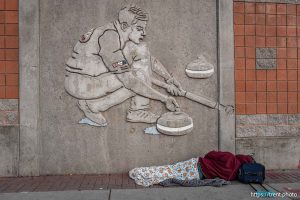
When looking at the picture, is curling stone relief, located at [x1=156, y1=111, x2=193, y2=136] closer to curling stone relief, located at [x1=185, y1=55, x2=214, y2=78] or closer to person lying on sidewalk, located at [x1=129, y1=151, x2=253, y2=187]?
person lying on sidewalk, located at [x1=129, y1=151, x2=253, y2=187]

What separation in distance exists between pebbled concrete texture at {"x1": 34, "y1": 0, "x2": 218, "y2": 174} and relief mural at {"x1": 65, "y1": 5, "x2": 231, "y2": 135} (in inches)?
4.8

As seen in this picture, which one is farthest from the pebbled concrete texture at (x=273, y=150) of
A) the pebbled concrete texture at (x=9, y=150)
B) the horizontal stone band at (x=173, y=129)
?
the pebbled concrete texture at (x=9, y=150)

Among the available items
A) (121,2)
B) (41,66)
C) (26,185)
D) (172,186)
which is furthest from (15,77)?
(172,186)

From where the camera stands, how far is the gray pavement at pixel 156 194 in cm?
474

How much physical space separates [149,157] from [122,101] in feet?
3.82

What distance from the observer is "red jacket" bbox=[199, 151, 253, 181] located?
216 inches

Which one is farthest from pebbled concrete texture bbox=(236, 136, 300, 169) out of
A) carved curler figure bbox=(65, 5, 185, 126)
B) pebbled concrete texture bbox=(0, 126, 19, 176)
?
pebbled concrete texture bbox=(0, 126, 19, 176)

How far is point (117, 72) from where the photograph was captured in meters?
6.07

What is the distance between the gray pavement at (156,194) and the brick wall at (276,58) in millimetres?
1769

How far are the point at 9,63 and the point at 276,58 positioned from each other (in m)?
5.08

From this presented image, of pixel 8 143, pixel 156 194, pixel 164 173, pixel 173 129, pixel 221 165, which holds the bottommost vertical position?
pixel 156 194

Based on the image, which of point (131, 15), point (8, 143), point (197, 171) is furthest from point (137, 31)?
point (8, 143)

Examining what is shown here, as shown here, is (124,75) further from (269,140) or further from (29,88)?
(269,140)

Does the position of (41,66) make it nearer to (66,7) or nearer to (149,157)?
(66,7)
